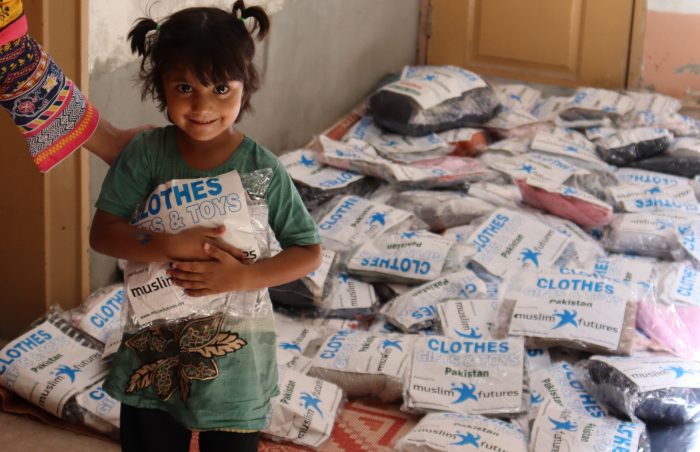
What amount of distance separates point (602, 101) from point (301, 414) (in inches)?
99.2

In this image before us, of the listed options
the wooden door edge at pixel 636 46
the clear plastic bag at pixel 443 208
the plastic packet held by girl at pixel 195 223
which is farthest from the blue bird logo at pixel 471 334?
the wooden door edge at pixel 636 46

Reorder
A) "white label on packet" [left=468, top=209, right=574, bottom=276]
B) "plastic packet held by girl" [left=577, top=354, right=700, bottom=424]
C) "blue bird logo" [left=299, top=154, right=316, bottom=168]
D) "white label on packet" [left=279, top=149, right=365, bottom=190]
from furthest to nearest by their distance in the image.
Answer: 1. "blue bird logo" [left=299, top=154, right=316, bottom=168]
2. "white label on packet" [left=279, top=149, right=365, bottom=190]
3. "white label on packet" [left=468, top=209, right=574, bottom=276]
4. "plastic packet held by girl" [left=577, top=354, right=700, bottom=424]

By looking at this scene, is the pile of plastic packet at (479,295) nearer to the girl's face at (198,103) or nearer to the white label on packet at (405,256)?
the white label on packet at (405,256)

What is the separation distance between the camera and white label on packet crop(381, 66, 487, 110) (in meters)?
3.93

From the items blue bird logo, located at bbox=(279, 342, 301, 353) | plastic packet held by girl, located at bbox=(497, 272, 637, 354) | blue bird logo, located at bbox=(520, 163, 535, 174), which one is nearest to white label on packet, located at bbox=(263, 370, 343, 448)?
blue bird logo, located at bbox=(279, 342, 301, 353)

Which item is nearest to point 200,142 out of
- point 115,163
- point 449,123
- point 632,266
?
point 115,163

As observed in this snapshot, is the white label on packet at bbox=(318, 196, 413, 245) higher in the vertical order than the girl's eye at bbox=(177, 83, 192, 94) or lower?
lower

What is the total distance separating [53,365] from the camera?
2316mm

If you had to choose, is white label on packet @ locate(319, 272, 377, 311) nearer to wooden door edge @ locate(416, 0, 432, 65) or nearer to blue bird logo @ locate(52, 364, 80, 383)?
blue bird logo @ locate(52, 364, 80, 383)

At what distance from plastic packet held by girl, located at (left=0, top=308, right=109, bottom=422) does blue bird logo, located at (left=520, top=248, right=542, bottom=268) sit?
1267 mm

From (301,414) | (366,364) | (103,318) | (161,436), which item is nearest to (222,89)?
(161,436)

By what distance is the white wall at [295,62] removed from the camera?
102 inches

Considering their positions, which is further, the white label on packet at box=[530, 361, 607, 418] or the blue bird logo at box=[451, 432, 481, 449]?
the white label on packet at box=[530, 361, 607, 418]

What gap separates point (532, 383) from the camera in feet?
7.81
